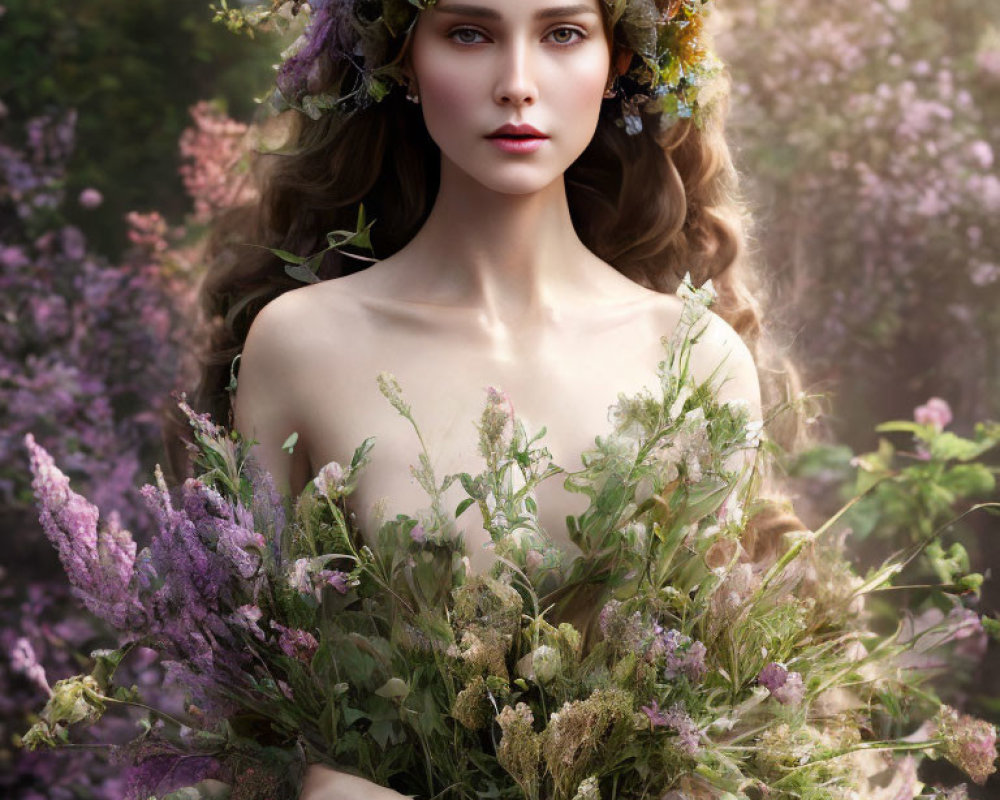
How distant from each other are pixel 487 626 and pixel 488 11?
0.92 metres

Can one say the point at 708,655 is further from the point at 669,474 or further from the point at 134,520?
the point at 134,520

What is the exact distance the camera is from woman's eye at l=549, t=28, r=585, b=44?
2.19 meters

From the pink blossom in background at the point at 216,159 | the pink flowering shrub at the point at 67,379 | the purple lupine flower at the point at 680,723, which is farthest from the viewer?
the pink flowering shrub at the point at 67,379

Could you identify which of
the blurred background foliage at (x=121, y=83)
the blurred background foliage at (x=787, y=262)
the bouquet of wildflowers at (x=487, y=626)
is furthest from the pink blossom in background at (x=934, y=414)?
the blurred background foliage at (x=121, y=83)

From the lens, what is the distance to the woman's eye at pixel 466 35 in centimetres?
217

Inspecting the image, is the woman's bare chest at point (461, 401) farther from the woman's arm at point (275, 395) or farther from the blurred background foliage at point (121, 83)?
the blurred background foliage at point (121, 83)

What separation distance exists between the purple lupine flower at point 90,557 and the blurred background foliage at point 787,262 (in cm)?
235

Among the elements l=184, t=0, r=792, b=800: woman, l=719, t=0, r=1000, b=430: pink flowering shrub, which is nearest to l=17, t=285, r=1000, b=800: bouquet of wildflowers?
l=184, t=0, r=792, b=800: woman

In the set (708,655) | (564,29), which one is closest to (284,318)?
(564,29)

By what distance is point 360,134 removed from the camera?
256 centimetres

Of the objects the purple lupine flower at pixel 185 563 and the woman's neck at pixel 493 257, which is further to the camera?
the woman's neck at pixel 493 257

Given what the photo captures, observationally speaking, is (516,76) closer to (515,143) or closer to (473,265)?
(515,143)

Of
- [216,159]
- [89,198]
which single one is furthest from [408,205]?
[89,198]

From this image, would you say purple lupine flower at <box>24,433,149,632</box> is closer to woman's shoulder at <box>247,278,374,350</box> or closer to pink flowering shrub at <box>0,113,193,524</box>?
woman's shoulder at <box>247,278,374,350</box>
